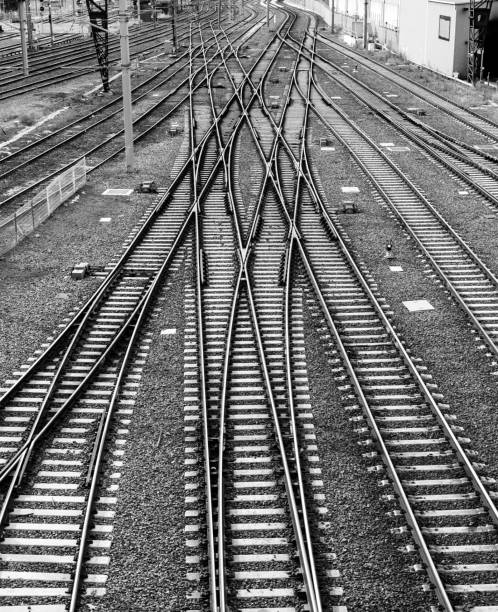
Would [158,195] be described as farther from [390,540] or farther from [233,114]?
[390,540]

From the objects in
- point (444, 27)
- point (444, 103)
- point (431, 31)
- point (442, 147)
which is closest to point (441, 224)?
point (442, 147)

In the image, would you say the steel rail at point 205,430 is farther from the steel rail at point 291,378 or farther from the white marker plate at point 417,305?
the white marker plate at point 417,305

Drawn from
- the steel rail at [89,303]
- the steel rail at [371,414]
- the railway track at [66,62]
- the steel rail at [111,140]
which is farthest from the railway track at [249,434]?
the railway track at [66,62]

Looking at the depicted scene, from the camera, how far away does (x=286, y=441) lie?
34.9ft

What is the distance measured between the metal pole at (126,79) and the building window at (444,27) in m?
27.8

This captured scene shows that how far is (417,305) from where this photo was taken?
1516cm

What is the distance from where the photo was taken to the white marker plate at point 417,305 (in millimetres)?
15008

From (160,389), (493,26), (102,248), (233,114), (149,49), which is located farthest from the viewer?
(149,49)

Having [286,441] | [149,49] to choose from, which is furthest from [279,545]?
[149,49]

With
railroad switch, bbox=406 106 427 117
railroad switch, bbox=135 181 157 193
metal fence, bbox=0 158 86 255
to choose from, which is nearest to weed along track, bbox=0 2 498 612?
metal fence, bbox=0 158 86 255

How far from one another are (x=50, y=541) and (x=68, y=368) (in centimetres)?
421

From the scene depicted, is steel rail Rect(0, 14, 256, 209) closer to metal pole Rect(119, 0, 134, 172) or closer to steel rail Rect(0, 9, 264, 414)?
metal pole Rect(119, 0, 134, 172)

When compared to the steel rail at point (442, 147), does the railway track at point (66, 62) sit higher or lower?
higher

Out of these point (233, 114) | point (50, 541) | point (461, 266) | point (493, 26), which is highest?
point (493, 26)
